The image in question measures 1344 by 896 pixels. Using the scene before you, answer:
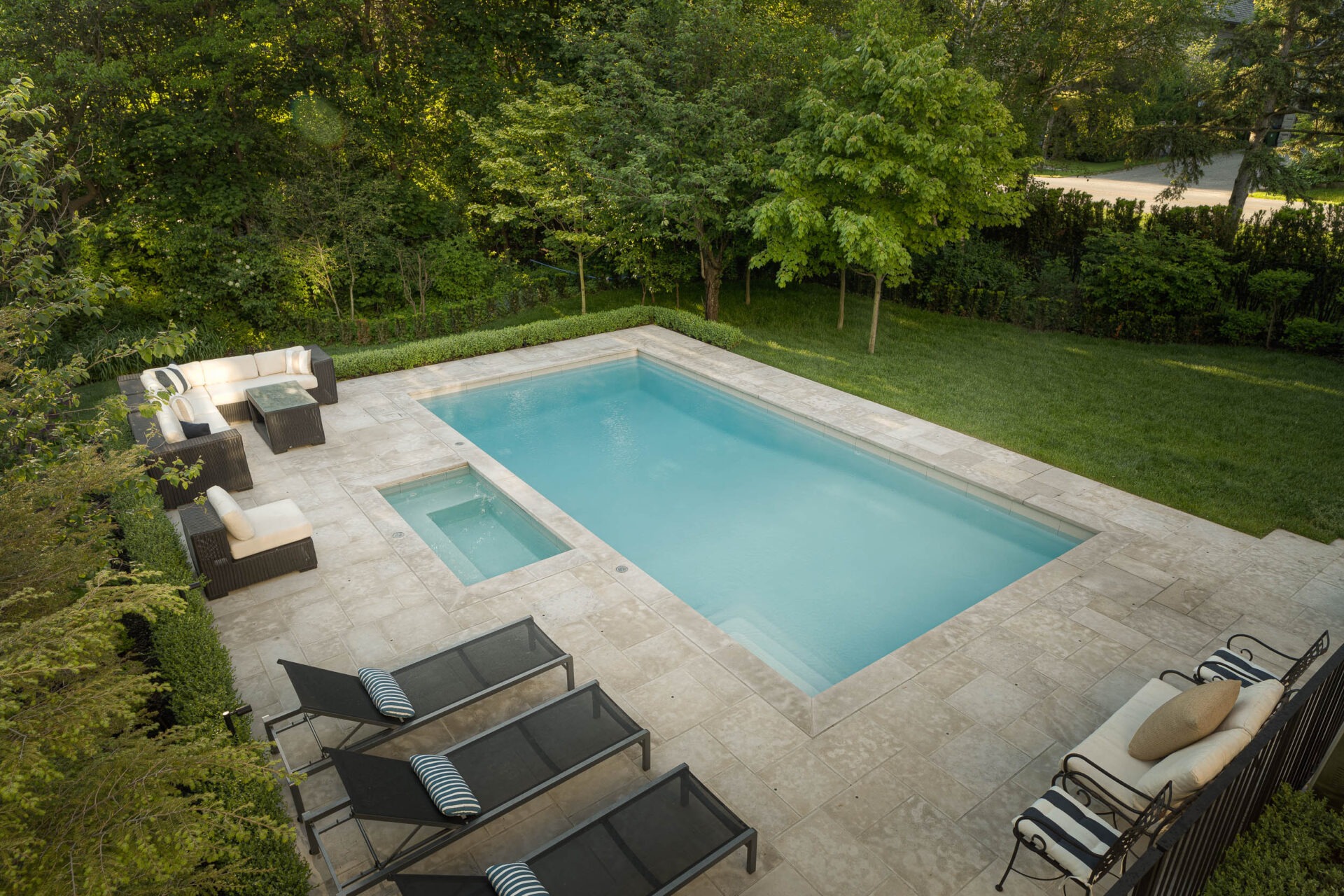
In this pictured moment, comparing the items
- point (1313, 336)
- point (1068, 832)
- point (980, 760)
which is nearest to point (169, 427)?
point (980, 760)

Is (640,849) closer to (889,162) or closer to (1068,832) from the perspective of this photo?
(1068,832)

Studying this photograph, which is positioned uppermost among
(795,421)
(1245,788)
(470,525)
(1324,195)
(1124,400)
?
(1324,195)

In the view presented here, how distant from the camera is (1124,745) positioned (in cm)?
488

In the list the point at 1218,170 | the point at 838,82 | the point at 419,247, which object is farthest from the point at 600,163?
the point at 1218,170

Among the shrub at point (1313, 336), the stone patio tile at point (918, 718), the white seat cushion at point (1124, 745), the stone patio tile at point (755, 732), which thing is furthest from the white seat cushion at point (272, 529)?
the shrub at point (1313, 336)

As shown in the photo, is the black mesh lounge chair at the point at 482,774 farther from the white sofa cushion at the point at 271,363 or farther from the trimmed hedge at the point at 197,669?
the white sofa cushion at the point at 271,363

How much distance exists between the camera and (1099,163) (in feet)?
112

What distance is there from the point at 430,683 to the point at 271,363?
8058 mm

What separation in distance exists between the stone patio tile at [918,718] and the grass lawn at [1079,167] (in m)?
28.7

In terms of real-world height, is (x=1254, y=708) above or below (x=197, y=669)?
above

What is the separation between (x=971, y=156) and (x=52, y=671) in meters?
13.5

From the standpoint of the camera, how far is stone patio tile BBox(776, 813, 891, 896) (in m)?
4.53

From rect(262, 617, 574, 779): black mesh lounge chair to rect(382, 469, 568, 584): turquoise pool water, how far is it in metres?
1.97

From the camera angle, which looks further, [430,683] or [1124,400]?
[1124,400]
